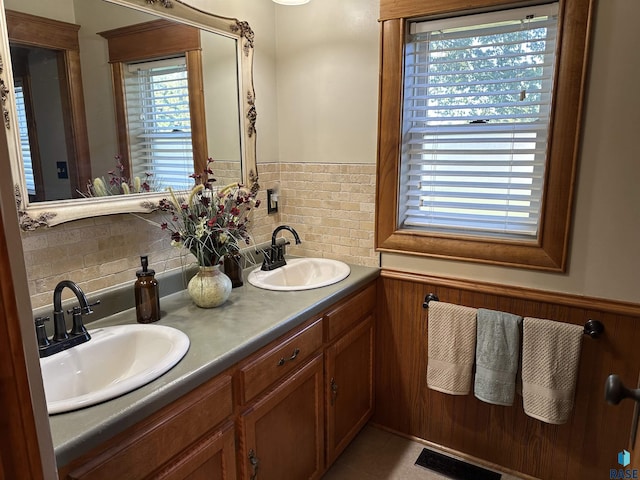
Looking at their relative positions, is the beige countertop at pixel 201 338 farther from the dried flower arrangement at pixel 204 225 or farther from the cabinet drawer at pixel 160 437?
the dried flower arrangement at pixel 204 225

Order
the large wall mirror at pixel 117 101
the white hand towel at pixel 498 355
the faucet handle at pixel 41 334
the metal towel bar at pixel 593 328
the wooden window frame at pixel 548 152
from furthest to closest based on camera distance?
the white hand towel at pixel 498 355 < the metal towel bar at pixel 593 328 < the wooden window frame at pixel 548 152 < the large wall mirror at pixel 117 101 < the faucet handle at pixel 41 334

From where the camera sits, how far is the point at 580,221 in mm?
1748

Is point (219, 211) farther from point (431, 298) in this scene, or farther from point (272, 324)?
point (431, 298)

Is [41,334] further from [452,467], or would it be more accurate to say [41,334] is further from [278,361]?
[452,467]

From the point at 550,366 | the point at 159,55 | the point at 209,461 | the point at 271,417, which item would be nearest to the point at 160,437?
the point at 209,461

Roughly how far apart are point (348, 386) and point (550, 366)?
86 cm

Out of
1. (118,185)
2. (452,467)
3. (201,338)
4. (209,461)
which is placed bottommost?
(452,467)

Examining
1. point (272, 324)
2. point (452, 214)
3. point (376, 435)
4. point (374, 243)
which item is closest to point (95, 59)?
point (272, 324)

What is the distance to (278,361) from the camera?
1536 millimetres

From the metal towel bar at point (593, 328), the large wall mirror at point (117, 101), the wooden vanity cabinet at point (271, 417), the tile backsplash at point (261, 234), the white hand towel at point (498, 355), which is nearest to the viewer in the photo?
the wooden vanity cabinet at point (271, 417)

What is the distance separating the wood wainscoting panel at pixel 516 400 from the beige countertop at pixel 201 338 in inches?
12.2

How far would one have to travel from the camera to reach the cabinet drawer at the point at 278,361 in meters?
1.40

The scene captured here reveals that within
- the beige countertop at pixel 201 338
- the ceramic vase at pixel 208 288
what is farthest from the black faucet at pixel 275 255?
the ceramic vase at pixel 208 288

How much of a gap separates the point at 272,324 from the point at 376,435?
1.20 metres
